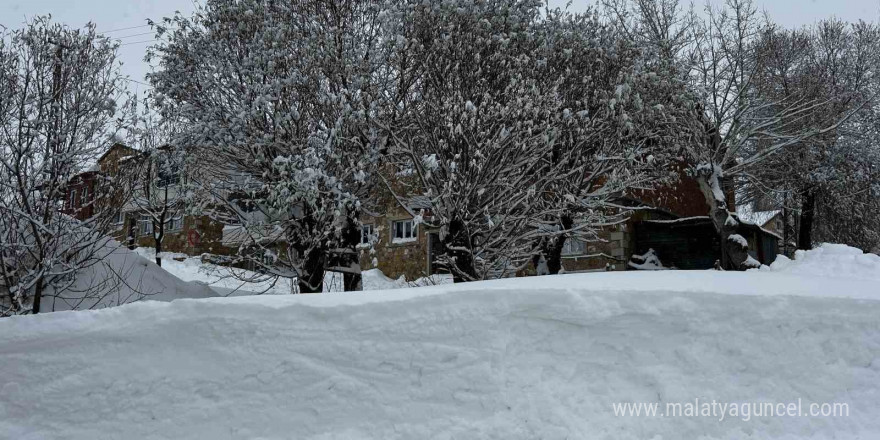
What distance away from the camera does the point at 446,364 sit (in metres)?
5.14

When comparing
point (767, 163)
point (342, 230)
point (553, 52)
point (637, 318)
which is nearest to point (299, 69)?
point (342, 230)

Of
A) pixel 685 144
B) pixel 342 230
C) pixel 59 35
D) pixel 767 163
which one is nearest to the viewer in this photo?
pixel 59 35

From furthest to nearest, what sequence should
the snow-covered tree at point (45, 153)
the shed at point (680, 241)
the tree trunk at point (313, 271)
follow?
the shed at point (680, 241) < the tree trunk at point (313, 271) < the snow-covered tree at point (45, 153)

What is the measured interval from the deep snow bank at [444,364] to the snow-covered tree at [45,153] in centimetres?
461

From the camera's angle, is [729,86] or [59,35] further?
[729,86]

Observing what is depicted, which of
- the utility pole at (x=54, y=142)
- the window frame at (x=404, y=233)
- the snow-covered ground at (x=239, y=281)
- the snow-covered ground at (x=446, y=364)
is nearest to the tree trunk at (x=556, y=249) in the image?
the snow-covered ground at (x=239, y=281)

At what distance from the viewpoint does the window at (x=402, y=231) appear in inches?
896

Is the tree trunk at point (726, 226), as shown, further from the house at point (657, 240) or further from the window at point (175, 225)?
the window at point (175, 225)

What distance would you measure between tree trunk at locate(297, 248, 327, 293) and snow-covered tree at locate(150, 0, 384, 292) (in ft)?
0.08

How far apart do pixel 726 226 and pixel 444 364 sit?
13527 millimetres

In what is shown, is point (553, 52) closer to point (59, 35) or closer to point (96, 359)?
point (59, 35)

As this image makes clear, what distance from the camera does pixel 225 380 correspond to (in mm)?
5113

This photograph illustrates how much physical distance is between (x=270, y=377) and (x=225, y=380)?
389 millimetres

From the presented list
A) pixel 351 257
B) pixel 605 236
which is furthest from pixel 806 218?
pixel 351 257
